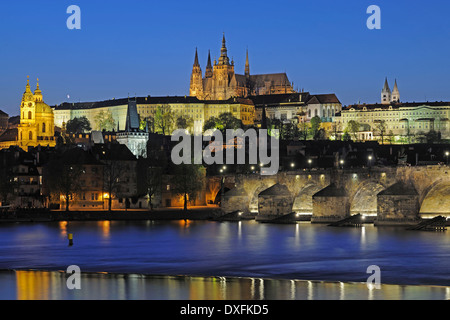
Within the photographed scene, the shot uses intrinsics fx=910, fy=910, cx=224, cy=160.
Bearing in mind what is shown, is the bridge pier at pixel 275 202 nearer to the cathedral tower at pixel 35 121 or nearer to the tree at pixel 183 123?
the cathedral tower at pixel 35 121

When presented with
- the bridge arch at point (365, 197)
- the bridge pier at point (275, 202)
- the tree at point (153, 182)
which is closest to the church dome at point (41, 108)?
the tree at point (153, 182)

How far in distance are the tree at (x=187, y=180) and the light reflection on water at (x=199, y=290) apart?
44.0 meters

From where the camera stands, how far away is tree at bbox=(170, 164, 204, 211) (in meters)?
84.5

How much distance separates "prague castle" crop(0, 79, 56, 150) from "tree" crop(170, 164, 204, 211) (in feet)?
198

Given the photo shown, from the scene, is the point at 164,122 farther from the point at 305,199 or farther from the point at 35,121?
the point at 305,199

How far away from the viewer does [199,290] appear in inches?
1398

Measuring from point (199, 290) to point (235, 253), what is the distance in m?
15.8

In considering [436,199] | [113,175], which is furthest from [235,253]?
[113,175]

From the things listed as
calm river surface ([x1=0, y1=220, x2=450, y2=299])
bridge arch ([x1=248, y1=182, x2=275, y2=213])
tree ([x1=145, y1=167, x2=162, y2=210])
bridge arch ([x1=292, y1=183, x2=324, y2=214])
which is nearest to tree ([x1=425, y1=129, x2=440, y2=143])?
tree ([x1=145, y1=167, x2=162, y2=210])

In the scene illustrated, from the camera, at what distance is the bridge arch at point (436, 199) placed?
197 ft

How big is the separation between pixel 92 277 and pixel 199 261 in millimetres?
8816

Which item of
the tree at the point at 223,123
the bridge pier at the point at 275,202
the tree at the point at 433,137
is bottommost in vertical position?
the bridge pier at the point at 275,202

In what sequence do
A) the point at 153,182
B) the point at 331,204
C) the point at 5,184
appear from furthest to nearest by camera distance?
the point at 153,182
the point at 5,184
the point at 331,204

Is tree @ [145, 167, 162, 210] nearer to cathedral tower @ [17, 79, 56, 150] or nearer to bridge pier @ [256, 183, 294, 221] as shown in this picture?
bridge pier @ [256, 183, 294, 221]
